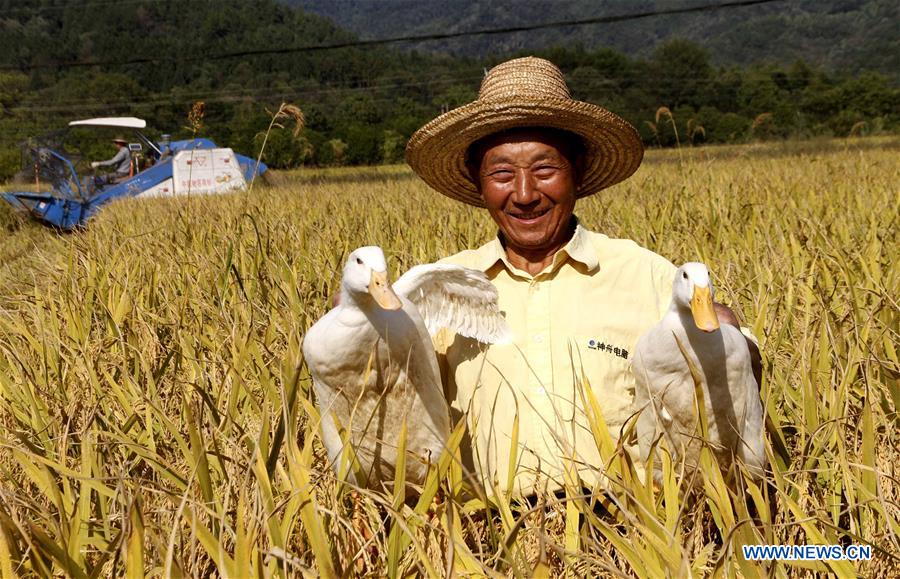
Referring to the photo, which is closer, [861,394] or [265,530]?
[265,530]

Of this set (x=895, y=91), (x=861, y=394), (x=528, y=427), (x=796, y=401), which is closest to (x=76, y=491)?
(x=528, y=427)

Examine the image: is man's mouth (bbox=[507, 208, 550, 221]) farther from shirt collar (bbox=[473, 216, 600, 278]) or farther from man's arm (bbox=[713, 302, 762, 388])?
man's arm (bbox=[713, 302, 762, 388])

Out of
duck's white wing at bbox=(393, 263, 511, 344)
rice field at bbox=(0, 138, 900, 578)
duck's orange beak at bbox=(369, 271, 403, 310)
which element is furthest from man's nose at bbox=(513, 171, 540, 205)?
duck's orange beak at bbox=(369, 271, 403, 310)

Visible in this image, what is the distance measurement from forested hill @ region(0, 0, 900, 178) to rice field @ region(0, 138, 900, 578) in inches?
33.3

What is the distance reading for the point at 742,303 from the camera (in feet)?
7.47

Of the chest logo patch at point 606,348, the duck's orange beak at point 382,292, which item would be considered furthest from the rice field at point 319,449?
the chest logo patch at point 606,348

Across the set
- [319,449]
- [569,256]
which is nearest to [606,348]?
[569,256]

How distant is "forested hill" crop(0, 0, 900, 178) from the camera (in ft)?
83.3

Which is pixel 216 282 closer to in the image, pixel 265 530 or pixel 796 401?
pixel 265 530

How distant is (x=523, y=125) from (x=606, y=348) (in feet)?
1.98

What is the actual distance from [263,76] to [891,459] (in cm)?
7201

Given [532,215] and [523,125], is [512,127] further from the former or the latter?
[532,215]

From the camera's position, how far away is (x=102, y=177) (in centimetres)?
1195

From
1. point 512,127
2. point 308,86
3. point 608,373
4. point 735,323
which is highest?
point 308,86
